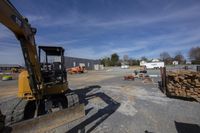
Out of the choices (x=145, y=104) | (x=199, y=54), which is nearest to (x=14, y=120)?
(x=145, y=104)

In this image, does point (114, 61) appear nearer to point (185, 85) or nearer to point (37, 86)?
point (185, 85)

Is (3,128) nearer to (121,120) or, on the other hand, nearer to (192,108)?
(121,120)

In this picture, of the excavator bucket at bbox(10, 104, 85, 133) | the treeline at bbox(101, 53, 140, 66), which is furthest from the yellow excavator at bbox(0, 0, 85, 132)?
the treeline at bbox(101, 53, 140, 66)

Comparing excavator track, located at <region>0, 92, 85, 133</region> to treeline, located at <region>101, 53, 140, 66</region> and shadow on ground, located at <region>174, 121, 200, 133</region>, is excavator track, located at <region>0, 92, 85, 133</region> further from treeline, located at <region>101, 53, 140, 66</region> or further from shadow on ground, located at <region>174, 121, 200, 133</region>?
treeline, located at <region>101, 53, 140, 66</region>

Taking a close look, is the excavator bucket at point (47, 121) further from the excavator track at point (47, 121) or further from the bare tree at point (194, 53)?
the bare tree at point (194, 53)

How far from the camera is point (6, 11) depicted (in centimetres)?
362

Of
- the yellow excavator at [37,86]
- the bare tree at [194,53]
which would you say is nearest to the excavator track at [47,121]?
the yellow excavator at [37,86]

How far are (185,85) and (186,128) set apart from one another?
186 inches

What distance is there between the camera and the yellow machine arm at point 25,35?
3.67 m

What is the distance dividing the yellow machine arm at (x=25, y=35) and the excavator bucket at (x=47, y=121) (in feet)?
5.02

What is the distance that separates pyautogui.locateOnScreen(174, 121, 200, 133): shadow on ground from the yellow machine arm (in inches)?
176

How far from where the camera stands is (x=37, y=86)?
5551 millimetres

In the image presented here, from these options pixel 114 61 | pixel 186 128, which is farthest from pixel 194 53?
pixel 186 128

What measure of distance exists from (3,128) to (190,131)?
4.83 m
